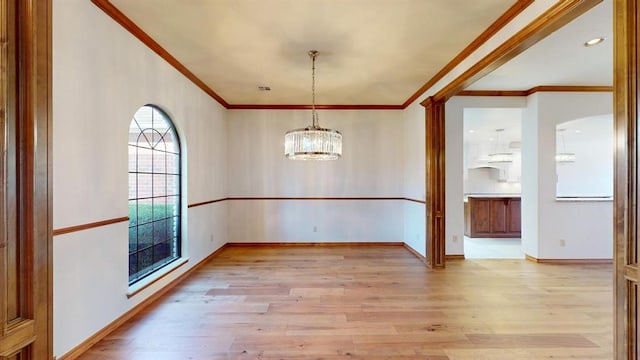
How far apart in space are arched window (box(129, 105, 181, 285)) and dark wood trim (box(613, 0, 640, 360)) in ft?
11.8

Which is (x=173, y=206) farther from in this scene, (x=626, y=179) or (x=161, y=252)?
(x=626, y=179)

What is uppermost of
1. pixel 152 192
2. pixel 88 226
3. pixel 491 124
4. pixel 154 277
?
pixel 491 124

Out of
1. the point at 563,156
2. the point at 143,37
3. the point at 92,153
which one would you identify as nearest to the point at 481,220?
the point at 563,156

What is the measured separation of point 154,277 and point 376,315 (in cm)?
231

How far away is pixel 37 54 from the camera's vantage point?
0.72 meters

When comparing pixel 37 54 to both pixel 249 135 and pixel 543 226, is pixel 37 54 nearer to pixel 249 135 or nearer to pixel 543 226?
pixel 249 135

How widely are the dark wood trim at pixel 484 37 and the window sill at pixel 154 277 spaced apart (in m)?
4.04

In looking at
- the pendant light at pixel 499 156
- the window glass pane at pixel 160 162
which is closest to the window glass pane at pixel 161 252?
the window glass pane at pixel 160 162

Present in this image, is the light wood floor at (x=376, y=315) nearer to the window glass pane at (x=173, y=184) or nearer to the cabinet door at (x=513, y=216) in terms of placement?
the window glass pane at (x=173, y=184)

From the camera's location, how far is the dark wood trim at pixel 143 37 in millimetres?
2438

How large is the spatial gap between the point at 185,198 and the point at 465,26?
366cm

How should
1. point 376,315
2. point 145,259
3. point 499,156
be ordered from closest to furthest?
point 376,315 → point 145,259 → point 499,156

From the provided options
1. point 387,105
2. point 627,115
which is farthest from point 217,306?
point 387,105

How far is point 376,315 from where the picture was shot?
2.85 m
